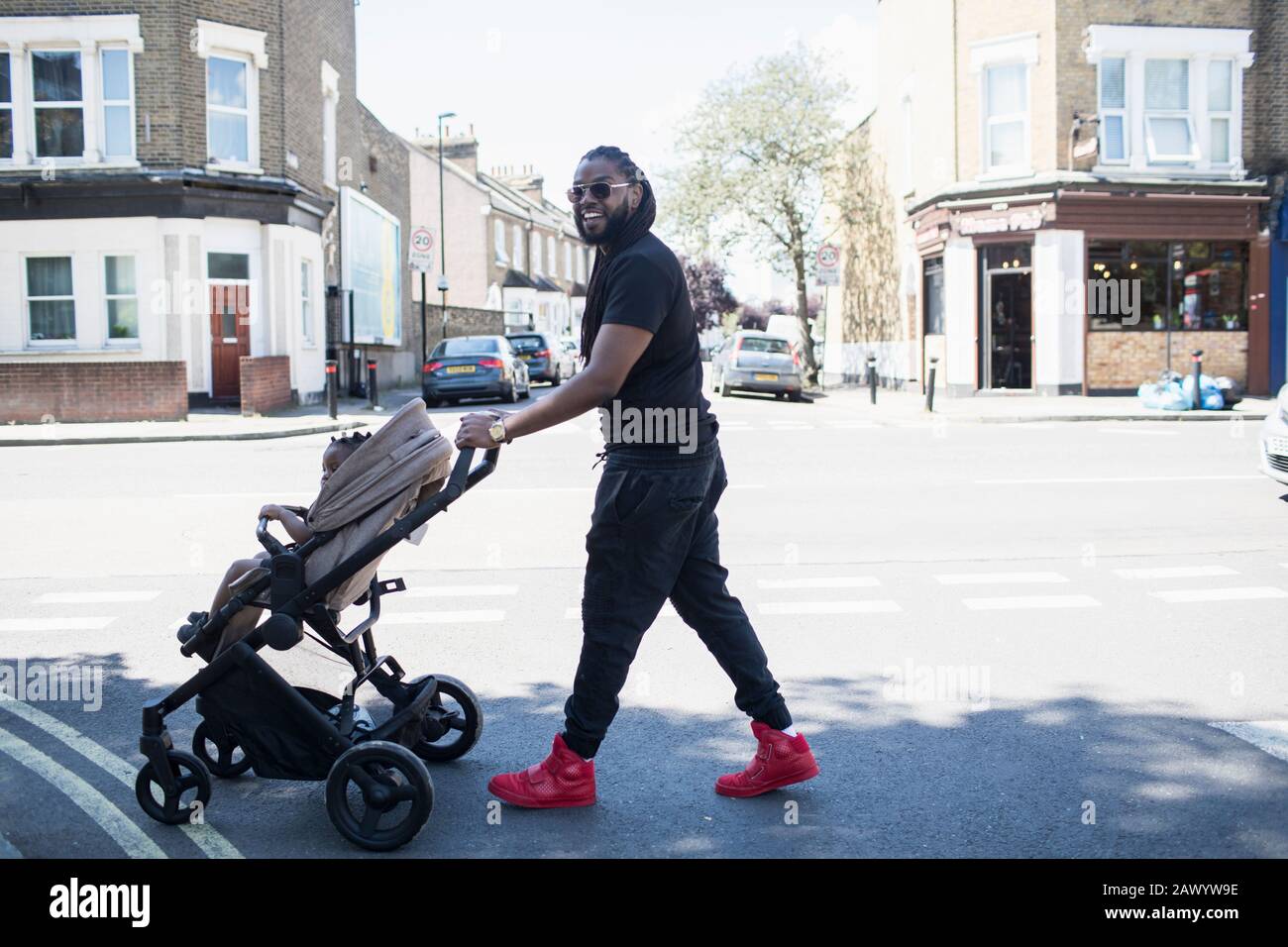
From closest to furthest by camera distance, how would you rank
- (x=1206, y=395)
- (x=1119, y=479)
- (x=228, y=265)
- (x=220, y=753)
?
1. (x=220, y=753)
2. (x=1119, y=479)
3. (x=1206, y=395)
4. (x=228, y=265)

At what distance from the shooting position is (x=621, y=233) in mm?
3938

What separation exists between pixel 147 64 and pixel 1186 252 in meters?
21.1

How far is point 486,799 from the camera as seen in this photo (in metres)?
4.09

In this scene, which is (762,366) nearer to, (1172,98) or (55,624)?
(1172,98)

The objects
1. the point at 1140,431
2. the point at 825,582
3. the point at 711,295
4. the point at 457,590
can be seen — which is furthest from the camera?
the point at 711,295

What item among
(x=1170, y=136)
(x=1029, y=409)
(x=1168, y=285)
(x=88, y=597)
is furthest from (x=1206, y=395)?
(x=88, y=597)

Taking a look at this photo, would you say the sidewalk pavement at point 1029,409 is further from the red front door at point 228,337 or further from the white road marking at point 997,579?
the white road marking at point 997,579

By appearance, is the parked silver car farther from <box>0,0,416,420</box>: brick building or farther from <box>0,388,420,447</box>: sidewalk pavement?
<box>0,0,416,420</box>: brick building

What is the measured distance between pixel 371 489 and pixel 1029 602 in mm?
4341

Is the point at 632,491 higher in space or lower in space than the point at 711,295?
lower

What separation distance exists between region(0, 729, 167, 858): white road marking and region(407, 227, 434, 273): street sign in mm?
26095
